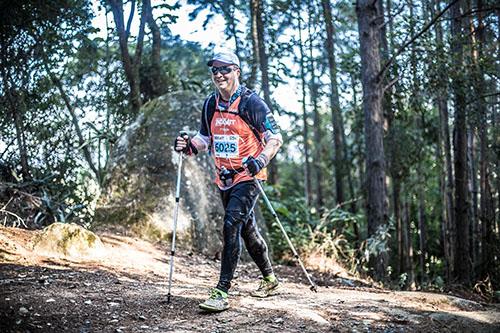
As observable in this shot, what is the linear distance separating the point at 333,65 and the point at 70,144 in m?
9.46

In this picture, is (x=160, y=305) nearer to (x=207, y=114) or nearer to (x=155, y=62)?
(x=207, y=114)

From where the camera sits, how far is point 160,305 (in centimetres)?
493

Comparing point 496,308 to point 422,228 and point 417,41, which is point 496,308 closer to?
point 417,41

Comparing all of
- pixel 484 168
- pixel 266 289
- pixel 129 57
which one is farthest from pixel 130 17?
pixel 484 168

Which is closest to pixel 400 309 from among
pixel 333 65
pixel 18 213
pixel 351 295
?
pixel 351 295

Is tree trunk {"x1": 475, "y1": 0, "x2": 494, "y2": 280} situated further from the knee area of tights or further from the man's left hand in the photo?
the knee area of tights

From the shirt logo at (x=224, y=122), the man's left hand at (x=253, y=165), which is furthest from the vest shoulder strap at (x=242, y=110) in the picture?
the man's left hand at (x=253, y=165)

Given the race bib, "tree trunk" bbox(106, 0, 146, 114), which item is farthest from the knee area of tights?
"tree trunk" bbox(106, 0, 146, 114)

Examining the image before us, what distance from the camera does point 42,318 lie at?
426 centimetres

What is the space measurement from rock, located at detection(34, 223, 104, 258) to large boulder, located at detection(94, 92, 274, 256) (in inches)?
66.2

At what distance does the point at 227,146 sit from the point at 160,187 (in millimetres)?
3878

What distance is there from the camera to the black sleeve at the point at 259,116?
5.13 m

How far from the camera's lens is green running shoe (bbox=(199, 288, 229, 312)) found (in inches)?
183

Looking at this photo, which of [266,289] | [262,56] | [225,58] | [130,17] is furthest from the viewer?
[262,56]
